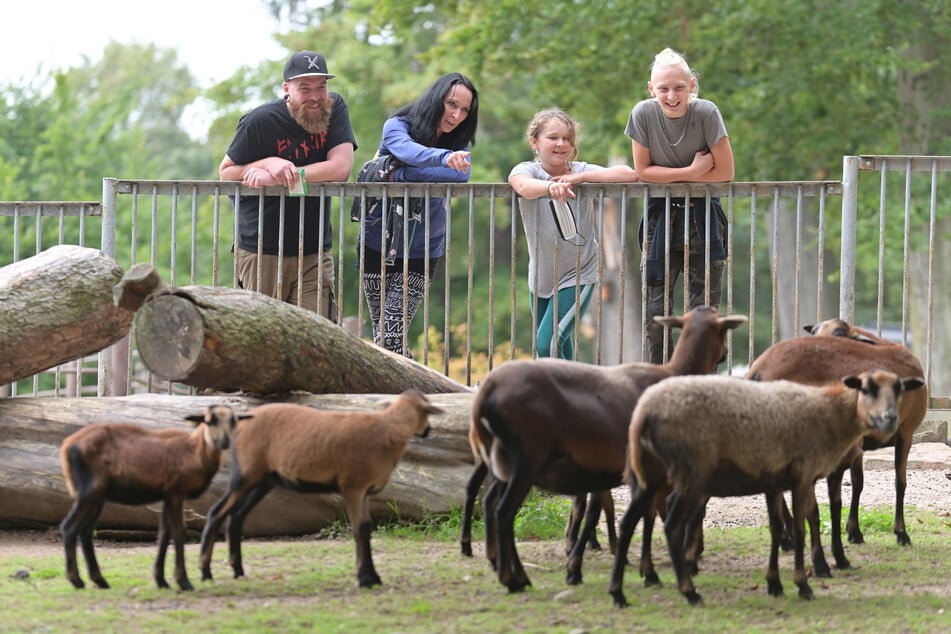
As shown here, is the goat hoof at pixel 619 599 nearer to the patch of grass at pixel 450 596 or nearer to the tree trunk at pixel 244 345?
the patch of grass at pixel 450 596

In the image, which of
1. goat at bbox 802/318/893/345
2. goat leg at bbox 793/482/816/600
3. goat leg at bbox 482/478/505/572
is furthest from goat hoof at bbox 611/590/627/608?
goat at bbox 802/318/893/345

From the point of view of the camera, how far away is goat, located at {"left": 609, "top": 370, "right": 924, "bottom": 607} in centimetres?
678

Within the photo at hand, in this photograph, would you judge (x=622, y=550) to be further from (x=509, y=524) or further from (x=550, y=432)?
(x=550, y=432)

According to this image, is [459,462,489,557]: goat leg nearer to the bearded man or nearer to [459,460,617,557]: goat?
[459,460,617,557]: goat

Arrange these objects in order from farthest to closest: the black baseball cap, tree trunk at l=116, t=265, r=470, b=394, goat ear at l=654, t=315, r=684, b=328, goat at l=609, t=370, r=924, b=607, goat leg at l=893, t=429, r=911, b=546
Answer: the black baseball cap, goat leg at l=893, t=429, r=911, b=546, tree trunk at l=116, t=265, r=470, b=394, goat ear at l=654, t=315, r=684, b=328, goat at l=609, t=370, r=924, b=607

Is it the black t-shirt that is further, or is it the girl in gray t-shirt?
the black t-shirt

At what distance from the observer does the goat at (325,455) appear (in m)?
7.02

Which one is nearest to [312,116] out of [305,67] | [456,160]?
[305,67]

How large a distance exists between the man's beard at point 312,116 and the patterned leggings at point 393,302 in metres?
1.13

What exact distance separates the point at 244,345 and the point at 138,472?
160 centimetres

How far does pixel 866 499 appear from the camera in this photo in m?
10.5

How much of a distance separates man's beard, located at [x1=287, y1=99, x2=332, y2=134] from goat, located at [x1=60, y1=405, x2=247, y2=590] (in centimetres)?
394

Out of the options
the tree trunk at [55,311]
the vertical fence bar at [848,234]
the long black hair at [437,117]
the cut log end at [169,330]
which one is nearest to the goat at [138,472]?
the cut log end at [169,330]

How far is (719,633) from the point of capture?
21.1ft
